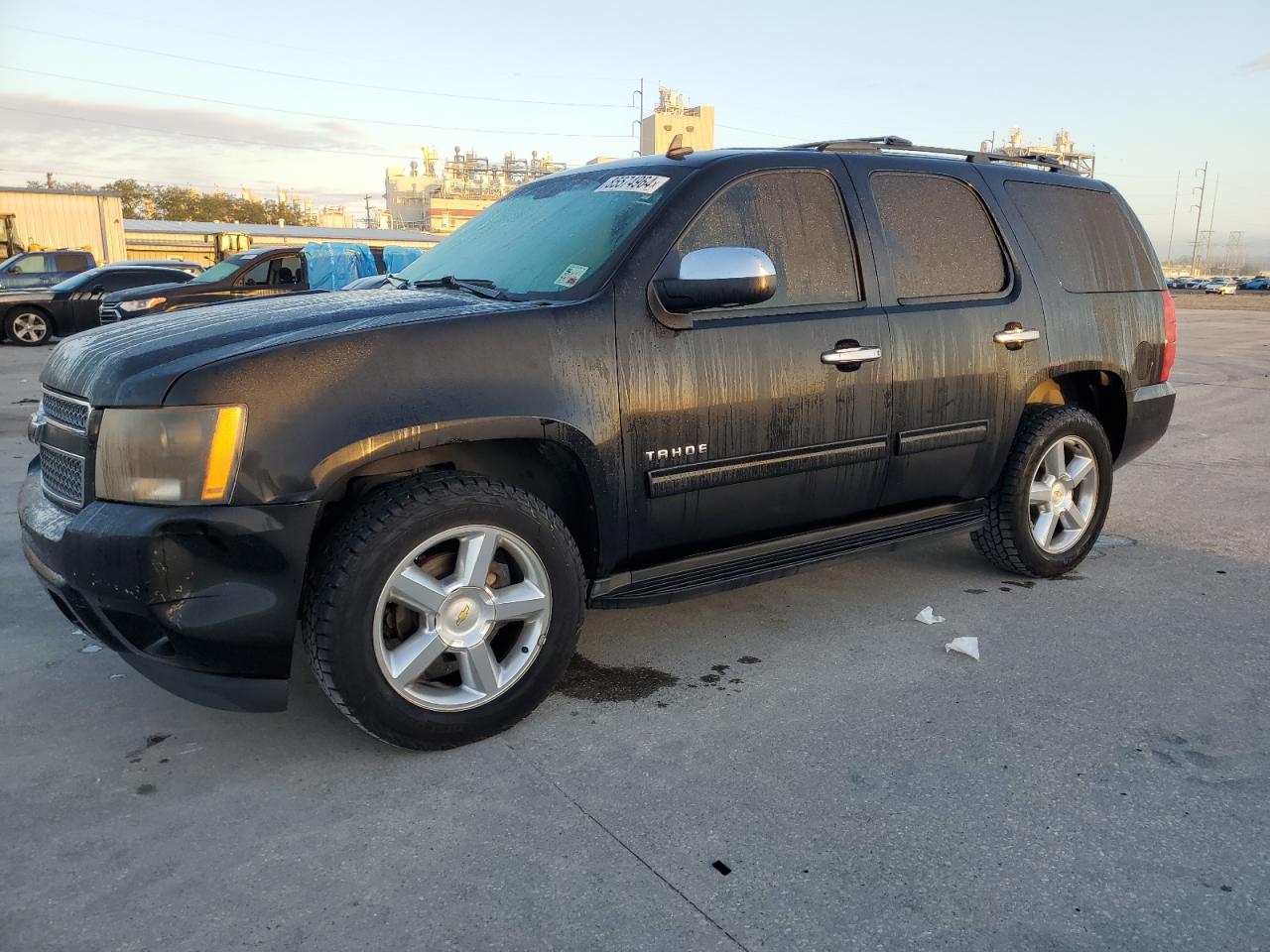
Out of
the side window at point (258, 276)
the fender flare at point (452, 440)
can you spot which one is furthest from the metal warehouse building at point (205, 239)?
the fender flare at point (452, 440)

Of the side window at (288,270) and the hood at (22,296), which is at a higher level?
the side window at (288,270)

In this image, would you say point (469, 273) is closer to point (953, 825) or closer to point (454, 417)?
point (454, 417)

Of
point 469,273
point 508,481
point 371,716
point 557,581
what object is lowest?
point 371,716

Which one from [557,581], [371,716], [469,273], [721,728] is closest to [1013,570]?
[721,728]

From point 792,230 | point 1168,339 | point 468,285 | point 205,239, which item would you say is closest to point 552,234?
point 468,285

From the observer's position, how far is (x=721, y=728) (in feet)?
9.88

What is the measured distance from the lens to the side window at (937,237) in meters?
3.78

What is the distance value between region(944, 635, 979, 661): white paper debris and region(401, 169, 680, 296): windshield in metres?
1.91

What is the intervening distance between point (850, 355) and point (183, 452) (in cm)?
221

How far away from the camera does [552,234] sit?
3.48 metres

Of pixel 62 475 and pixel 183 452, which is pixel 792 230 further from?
pixel 62 475

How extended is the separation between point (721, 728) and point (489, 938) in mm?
1135

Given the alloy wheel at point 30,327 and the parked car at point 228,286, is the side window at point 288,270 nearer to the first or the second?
the parked car at point 228,286

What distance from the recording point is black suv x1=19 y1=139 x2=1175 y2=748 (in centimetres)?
252
